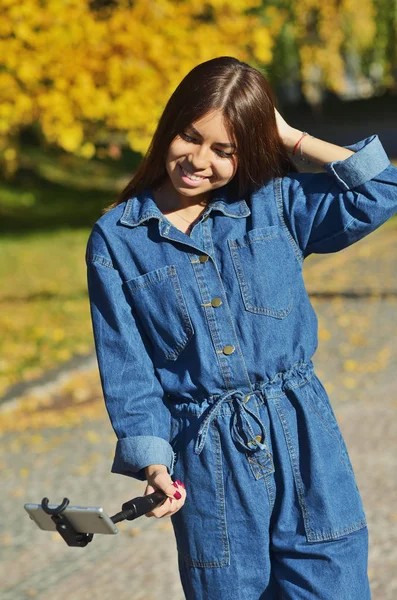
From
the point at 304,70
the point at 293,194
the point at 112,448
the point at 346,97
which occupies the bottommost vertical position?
the point at 112,448

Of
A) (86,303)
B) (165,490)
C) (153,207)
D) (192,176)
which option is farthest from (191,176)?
(86,303)

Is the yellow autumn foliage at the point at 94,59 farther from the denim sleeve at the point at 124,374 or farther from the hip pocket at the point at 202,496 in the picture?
the hip pocket at the point at 202,496

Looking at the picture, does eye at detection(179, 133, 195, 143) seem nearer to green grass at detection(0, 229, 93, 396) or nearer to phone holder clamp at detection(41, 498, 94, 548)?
phone holder clamp at detection(41, 498, 94, 548)

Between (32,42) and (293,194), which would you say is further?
(32,42)

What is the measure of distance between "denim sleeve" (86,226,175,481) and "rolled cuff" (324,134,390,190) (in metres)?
0.54

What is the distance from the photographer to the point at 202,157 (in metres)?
2.03

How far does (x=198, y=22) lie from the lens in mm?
8836

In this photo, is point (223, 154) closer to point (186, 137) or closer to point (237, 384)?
point (186, 137)

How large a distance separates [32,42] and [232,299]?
19.0ft

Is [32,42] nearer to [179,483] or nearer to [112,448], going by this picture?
[112,448]

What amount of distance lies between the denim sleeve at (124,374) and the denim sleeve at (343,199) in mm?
426

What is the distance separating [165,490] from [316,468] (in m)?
0.34

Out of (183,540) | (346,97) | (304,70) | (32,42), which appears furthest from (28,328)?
(346,97)

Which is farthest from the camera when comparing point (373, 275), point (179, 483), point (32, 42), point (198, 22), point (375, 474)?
point (373, 275)
